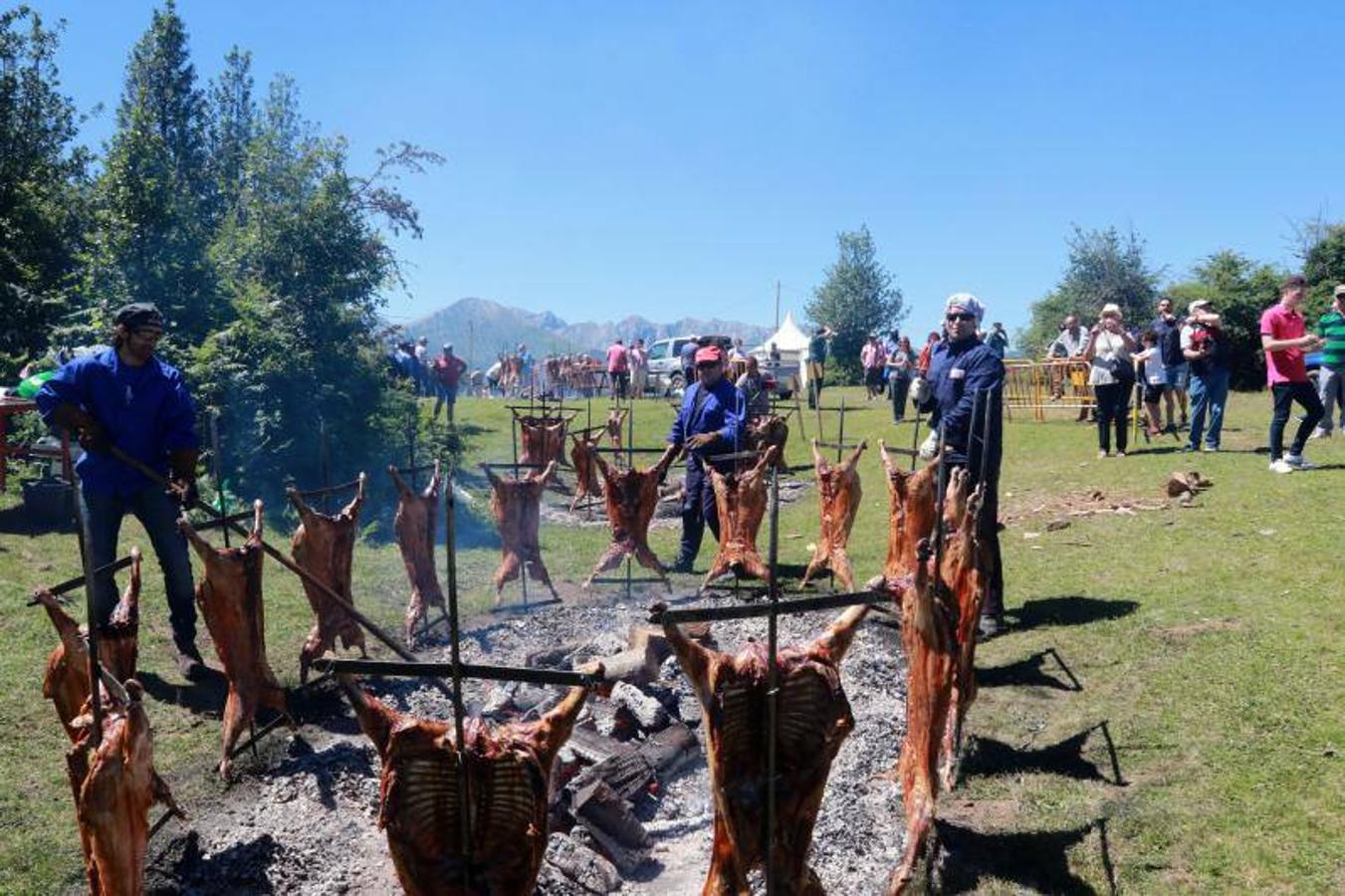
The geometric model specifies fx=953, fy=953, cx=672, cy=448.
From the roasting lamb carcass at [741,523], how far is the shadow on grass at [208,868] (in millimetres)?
5270

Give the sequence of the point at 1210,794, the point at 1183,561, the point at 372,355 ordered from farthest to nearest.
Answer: the point at 372,355 < the point at 1183,561 < the point at 1210,794

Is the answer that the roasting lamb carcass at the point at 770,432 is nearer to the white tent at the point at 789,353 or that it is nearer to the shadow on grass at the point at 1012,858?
the shadow on grass at the point at 1012,858

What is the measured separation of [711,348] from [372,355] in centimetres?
871

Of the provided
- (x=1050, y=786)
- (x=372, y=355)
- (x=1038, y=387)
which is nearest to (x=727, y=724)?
(x=1050, y=786)

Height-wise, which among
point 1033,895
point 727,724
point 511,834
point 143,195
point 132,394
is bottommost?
point 1033,895

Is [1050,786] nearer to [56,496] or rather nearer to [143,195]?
[56,496]

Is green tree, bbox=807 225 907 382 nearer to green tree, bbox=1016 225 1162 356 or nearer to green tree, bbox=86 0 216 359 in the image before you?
green tree, bbox=1016 225 1162 356

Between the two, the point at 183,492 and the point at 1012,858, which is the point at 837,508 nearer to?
the point at 1012,858

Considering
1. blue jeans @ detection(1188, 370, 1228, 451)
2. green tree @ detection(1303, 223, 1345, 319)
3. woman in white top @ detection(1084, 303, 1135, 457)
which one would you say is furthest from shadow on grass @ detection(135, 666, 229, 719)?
green tree @ detection(1303, 223, 1345, 319)

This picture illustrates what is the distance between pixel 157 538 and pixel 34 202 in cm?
1596

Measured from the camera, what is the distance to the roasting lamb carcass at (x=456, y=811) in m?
3.26

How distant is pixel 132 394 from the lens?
6.78 metres

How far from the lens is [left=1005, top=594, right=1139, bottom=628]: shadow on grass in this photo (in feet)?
27.1

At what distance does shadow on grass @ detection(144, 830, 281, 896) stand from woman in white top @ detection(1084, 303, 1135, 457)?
45.2 feet
